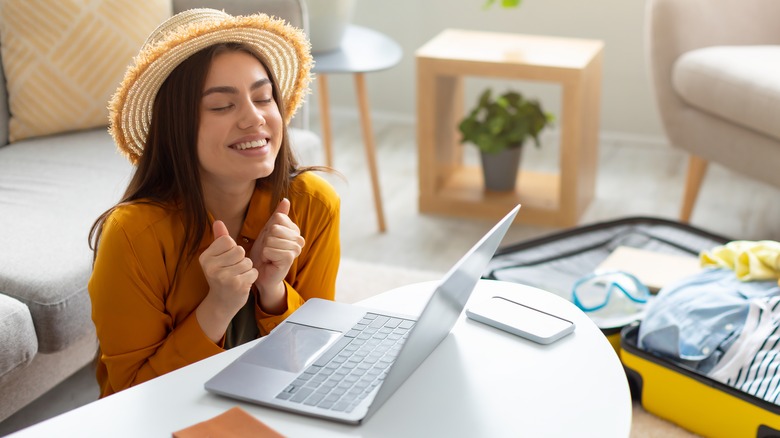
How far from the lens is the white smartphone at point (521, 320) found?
1184 mm

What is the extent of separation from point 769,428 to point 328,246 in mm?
788

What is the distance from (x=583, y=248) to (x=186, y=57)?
1.30 meters

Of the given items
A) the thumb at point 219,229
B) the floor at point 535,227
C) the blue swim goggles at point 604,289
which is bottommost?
the floor at point 535,227

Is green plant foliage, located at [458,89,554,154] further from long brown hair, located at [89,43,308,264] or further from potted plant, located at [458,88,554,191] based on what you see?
A: long brown hair, located at [89,43,308,264]

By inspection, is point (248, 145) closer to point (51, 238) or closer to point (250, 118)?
point (250, 118)

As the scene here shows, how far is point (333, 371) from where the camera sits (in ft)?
3.59

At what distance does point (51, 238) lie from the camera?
Answer: 173cm

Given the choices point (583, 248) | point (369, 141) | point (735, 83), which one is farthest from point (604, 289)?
point (369, 141)

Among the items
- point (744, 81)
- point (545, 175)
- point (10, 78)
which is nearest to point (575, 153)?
point (545, 175)

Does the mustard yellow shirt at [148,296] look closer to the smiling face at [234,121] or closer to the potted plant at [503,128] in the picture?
the smiling face at [234,121]

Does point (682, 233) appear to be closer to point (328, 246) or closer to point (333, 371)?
point (328, 246)

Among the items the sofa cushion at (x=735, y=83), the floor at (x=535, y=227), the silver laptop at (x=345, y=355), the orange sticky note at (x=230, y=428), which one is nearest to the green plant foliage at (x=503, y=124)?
the floor at (x=535, y=227)

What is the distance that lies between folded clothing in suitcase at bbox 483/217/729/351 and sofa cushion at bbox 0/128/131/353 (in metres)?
0.87

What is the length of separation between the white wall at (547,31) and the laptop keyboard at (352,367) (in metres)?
2.33
